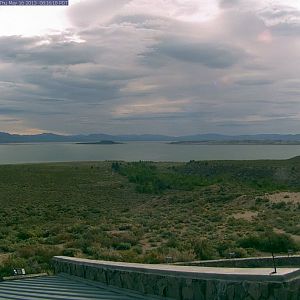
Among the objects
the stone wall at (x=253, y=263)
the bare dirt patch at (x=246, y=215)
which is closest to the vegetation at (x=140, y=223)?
the bare dirt patch at (x=246, y=215)

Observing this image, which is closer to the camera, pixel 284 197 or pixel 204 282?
pixel 204 282

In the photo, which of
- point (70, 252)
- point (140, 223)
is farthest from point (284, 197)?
point (70, 252)

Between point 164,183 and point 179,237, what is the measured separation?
40663 mm

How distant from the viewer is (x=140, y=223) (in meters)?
27.8

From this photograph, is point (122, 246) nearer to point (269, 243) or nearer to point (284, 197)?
point (269, 243)

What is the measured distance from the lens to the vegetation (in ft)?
54.2

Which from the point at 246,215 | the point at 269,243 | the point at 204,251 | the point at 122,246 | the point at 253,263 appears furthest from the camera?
the point at 246,215

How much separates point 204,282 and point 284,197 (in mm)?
31770

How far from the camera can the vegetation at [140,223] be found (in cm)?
1652

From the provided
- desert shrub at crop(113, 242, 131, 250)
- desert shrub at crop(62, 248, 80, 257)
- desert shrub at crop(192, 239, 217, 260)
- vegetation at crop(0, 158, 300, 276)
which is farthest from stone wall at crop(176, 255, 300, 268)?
desert shrub at crop(113, 242, 131, 250)

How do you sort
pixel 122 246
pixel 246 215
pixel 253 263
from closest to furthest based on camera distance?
Result: pixel 253 263 < pixel 122 246 < pixel 246 215

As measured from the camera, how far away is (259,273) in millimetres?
5621

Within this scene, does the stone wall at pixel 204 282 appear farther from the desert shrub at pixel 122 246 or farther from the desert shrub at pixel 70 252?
the desert shrub at pixel 122 246

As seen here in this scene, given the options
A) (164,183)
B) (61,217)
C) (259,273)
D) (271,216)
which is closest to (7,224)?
(61,217)
